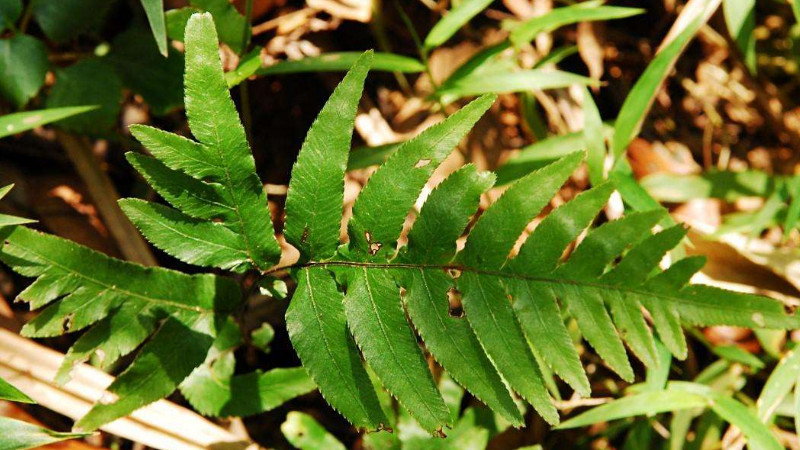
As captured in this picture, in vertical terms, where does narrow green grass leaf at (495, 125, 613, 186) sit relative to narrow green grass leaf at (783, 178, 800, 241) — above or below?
above

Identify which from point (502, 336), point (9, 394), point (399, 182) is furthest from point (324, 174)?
point (9, 394)

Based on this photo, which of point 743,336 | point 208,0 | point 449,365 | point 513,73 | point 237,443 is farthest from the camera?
point 743,336

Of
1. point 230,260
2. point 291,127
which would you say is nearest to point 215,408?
point 230,260

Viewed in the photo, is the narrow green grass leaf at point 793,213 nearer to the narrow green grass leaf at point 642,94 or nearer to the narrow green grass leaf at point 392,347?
the narrow green grass leaf at point 642,94

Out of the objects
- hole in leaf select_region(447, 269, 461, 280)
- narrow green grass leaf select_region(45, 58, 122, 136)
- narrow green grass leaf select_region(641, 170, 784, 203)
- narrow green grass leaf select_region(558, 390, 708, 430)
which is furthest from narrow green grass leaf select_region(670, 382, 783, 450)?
narrow green grass leaf select_region(45, 58, 122, 136)

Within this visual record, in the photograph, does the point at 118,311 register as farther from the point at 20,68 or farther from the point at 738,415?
the point at 738,415

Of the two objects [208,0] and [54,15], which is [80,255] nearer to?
[208,0]

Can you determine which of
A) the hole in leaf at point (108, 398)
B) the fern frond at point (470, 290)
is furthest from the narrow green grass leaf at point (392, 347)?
the hole in leaf at point (108, 398)

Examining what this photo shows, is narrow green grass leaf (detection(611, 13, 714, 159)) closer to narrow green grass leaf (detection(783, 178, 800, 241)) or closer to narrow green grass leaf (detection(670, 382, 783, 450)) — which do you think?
narrow green grass leaf (detection(783, 178, 800, 241))
